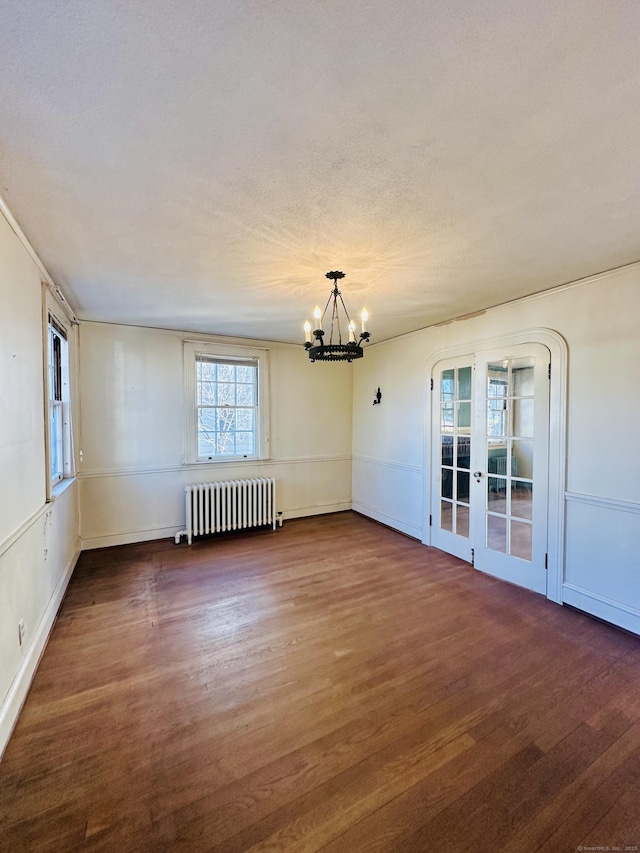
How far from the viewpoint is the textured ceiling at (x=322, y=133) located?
967mm

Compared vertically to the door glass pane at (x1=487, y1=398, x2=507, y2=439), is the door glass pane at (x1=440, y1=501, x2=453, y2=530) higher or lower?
lower

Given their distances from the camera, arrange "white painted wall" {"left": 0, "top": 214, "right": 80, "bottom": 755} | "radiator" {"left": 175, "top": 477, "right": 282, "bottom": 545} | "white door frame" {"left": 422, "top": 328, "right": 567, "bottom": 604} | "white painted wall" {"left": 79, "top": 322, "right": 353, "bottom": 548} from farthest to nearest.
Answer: "radiator" {"left": 175, "top": 477, "right": 282, "bottom": 545}
"white painted wall" {"left": 79, "top": 322, "right": 353, "bottom": 548}
"white door frame" {"left": 422, "top": 328, "right": 567, "bottom": 604}
"white painted wall" {"left": 0, "top": 214, "right": 80, "bottom": 755}

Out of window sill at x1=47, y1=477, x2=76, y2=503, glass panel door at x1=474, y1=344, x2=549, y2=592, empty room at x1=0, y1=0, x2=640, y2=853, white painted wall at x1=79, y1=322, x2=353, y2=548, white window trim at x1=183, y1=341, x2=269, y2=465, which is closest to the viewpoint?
empty room at x1=0, y1=0, x2=640, y2=853

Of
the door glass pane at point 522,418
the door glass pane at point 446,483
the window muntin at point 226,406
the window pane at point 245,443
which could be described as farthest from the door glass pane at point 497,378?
the window pane at point 245,443

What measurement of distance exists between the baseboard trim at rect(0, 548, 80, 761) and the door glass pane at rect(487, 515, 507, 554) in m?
3.64

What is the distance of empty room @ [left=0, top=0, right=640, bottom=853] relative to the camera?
1.11 m

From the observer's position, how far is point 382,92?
3.82ft

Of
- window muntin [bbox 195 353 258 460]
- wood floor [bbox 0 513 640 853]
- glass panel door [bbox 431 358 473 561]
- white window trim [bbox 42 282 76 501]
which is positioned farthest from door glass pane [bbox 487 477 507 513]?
white window trim [bbox 42 282 76 501]

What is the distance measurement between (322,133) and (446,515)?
373 centimetres

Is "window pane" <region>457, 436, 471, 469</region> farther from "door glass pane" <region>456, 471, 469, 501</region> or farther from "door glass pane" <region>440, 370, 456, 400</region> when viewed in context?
"door glass pane" <region>440, 370, 456, 400</region>

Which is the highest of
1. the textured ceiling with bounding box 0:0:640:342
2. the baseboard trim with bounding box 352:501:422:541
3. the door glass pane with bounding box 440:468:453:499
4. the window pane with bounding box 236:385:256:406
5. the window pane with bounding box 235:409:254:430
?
the textured ceiling with bounding box 0:0:640:342

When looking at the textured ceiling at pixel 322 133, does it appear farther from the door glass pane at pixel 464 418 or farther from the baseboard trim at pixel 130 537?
the baseboard trim at pixel 130 537

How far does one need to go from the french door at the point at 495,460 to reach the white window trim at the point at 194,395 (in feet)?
7.52

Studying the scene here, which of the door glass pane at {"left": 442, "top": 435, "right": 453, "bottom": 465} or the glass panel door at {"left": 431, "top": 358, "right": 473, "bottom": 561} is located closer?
the glass panel door at {"left": 431, "top": 358, "right": 473, "bottom": 561}
